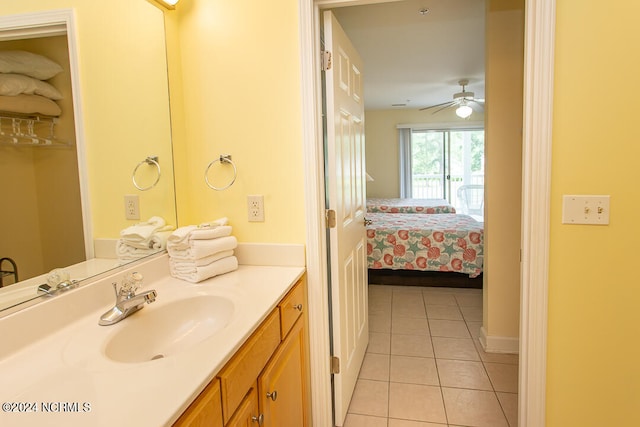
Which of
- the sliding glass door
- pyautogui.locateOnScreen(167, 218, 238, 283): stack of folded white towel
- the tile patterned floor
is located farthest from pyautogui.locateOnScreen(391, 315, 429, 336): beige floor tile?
the sliding glass door

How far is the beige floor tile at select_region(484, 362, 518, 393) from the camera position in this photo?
82.4 inches

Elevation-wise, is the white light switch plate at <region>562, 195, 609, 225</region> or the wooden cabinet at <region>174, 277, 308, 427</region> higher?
the white light switch plate at <region>562, 195, 609, 225</region>

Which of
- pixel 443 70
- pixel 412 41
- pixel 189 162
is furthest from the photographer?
pixel 443 70

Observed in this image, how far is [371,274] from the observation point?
13.2ft

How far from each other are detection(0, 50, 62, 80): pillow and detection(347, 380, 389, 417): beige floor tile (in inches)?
77.6

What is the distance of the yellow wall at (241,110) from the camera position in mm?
1563

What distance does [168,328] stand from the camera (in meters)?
1.23

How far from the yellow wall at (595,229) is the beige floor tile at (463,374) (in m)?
0.78

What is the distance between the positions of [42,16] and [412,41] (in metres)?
2.96

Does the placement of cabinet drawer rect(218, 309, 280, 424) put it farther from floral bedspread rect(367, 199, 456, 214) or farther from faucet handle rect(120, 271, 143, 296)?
floral bedspread rect(367, 199, 456, 214)

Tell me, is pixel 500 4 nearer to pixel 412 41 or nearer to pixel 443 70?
pixel 412 41

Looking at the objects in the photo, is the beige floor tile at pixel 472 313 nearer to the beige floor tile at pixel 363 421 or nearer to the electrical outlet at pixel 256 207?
the beige floor tile at pixel 363 421

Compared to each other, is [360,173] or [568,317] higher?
[360,173]

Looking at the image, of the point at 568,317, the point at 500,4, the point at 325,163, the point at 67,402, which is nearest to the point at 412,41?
the point at 500,4
